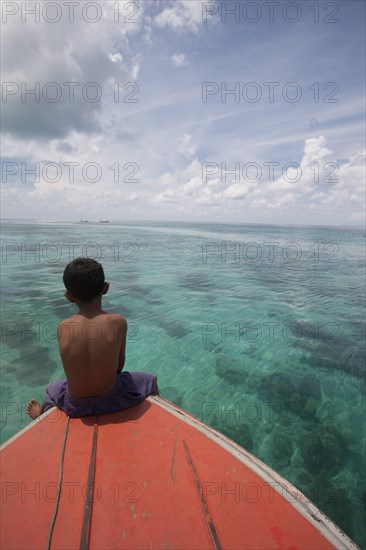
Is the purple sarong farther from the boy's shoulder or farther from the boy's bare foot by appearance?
the boy's shoulder

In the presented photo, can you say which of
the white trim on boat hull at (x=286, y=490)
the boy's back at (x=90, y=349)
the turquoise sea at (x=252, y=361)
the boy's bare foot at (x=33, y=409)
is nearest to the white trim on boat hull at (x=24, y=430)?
the boy's bare foot at (x=33, y=409)

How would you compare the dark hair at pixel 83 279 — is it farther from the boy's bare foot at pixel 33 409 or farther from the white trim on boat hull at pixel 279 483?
the boy's bare foot at pixel 33 409

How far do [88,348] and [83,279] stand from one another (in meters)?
0.71

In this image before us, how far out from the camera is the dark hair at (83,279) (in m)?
2.77

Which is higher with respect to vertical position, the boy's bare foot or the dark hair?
the dark hair

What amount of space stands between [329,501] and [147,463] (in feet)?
10.8

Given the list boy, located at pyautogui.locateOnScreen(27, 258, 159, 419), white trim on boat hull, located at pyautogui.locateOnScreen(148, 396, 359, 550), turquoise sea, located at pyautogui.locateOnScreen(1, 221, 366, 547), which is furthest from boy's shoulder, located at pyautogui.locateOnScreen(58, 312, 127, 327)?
turquoise sea, located at pyautogui.locateOnScreen(1, 221, 366, 547)

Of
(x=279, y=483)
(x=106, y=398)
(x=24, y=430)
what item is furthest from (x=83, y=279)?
(x=279, y=483)

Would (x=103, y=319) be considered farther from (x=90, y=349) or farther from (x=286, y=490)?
(x=286, y=490)

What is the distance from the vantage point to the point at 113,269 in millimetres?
18875

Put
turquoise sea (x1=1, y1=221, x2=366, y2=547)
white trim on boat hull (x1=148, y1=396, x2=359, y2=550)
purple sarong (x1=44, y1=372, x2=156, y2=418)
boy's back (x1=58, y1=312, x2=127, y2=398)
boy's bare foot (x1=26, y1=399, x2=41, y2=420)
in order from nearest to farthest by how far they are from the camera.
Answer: white trim on boat hull (x1=148, y1=396, x2=359, y2=550) < boy's back (x1=58, y1=312, x2=127, y2=398) < purple sarong (x1=44, y1=372, x2=156, y2=418) < boy's bare foot (x1=26, y1=399, x2=41, y2=420) < turquoise sea (x1=1, y1=221, x2=366, y2=547)

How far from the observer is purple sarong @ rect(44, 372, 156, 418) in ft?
9.86

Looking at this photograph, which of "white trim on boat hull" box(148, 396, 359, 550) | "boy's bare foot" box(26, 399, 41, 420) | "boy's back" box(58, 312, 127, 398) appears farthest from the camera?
"boy's bare foot" box(26, 399, 41, 420)

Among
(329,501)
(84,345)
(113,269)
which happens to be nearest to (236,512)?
(84,345)
